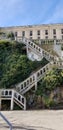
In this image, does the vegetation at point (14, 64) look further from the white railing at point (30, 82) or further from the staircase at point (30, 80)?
the white railing at point (30, 82)

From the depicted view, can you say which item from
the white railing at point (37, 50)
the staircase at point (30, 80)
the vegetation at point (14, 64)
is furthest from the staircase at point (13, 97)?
the white railing at point (37, 50)

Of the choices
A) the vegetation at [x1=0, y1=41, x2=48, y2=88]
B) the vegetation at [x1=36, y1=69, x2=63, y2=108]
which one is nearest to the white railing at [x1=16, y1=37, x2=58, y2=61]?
the vegetation at [x1=0, y1=41, x2=48, y2=88]

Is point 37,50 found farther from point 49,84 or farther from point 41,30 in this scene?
point 41,30

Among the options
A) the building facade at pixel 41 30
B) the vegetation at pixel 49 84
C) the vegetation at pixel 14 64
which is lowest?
the vegetation at pixel 49 84

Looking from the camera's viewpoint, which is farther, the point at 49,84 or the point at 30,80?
the point at 30,80

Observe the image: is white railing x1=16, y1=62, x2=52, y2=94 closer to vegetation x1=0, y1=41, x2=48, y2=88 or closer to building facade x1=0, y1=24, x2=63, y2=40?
vegetation x1=0, y1=41, x2=48, y2=88

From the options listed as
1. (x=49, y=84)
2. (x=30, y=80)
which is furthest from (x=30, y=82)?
(x=49, y=84)

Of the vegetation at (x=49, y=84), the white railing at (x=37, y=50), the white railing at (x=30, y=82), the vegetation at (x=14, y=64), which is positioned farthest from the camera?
the white railing at (x=37, y=50)

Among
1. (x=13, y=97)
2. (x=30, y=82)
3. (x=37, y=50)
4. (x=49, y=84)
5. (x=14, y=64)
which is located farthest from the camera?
(x=37, y=50)
